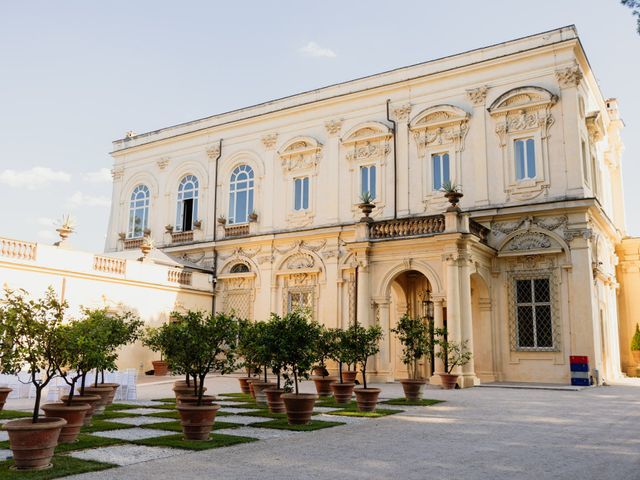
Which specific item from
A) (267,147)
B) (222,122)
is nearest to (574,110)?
(267,147)

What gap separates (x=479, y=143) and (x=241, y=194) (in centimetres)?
1078

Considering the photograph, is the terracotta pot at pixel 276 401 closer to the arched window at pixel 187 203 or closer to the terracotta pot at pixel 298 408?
the terracotta pot at pixel 298 408

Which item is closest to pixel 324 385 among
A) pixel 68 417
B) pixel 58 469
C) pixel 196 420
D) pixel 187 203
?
pixel 196 420

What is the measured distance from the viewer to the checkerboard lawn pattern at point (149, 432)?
6707 mm

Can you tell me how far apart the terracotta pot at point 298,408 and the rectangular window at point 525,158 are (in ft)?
43.5

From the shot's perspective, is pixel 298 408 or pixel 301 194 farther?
pixel 301 194

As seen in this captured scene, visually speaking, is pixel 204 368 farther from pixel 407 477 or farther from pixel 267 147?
pixel 267 147

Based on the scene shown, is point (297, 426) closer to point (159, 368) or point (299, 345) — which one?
point (299, 345)

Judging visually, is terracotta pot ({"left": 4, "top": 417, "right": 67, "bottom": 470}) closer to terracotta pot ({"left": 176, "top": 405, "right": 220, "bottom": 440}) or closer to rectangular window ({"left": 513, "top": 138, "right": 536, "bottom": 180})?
terracotta pot ({"left": 176, "top": 405, "right": 220, "bottom": 440})

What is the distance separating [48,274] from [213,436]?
1290 cm

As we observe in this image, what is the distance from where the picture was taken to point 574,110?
19234 millimetres

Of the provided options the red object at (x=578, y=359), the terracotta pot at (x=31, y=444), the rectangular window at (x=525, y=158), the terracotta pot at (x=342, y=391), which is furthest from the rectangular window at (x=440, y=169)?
the terracotta pot at (x=31, y=444)

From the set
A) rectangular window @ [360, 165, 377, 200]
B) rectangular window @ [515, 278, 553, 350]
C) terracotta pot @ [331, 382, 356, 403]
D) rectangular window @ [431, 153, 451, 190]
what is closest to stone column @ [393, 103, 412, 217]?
rectangular window @ [431, 153, 451, 190]

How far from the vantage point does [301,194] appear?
24.9 m
